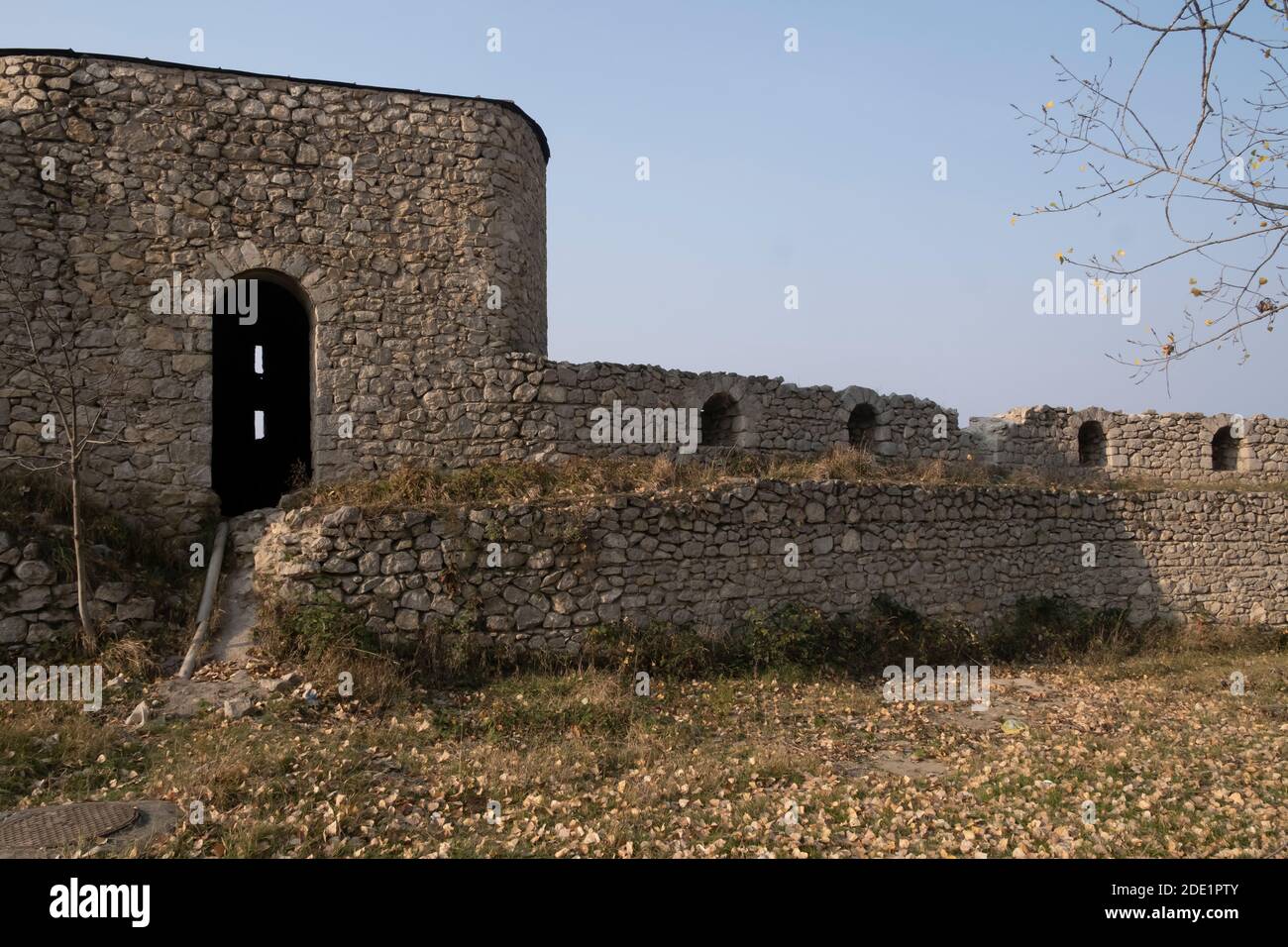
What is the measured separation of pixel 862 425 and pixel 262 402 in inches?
408

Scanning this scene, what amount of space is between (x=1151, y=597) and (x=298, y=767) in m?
13.5

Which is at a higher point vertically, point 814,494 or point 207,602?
point 814,494

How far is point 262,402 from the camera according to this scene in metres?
14.3

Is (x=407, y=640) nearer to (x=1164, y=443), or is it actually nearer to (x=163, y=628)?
(x=163, y=628)

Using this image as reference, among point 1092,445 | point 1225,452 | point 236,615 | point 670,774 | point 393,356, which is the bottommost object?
point 670,774

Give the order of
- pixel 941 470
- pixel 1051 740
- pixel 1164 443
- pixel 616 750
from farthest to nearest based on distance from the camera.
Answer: pixel 1164 443 → pixel 941 470 → pixel 1051 740 → pixel 616 750

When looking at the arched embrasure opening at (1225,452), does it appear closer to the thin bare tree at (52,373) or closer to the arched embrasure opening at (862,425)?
the arched embrasure opening at (862,425)

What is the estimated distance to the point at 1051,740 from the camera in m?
7.83

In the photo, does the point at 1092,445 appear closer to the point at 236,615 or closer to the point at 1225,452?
the point at 1225,452

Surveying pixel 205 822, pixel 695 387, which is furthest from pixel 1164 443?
pixel 205 822

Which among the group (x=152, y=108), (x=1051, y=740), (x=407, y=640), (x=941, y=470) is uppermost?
(x=152, y=108)

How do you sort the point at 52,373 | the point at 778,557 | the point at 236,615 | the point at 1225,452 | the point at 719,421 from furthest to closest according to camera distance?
the point at 1225,452 < the point at 719,421 < the point at 778,557 < the point at 52,373 < the point at 236,615

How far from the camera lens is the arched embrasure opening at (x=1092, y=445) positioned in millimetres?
16250

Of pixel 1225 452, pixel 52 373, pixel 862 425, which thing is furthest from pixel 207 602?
pixel 1225 452
